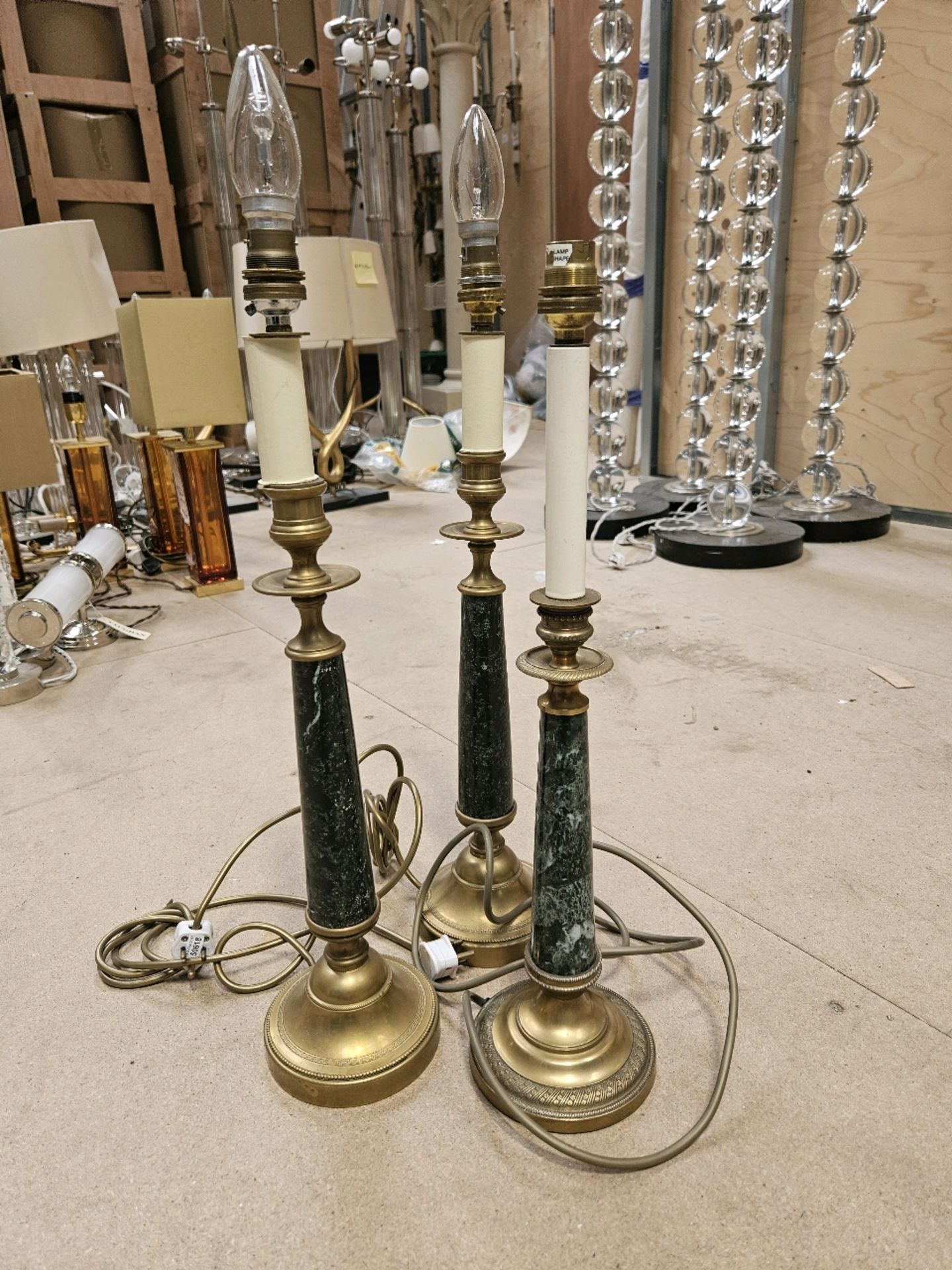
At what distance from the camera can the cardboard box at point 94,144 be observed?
3094 mm

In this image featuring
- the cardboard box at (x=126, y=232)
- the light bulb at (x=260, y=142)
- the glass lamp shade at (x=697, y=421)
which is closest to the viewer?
the light bulb at (x=260, y=142)

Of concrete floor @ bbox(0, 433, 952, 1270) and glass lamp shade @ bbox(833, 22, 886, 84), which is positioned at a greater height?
glass lamp shade @ bbox(833, 22, 886, 84)

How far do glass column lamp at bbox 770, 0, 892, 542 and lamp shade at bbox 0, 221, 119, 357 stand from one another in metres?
1.65

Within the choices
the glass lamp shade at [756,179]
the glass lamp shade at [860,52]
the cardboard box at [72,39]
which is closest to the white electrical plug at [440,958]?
the glass lamp shade at [756,179]

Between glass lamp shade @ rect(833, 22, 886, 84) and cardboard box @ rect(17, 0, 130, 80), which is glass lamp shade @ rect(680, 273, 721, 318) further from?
cardboard box @ rect(17, 0, 130, 80)

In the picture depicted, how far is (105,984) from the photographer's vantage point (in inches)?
29.9

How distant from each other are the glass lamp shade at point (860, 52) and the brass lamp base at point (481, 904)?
1848 mm

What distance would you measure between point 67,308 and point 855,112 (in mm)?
1766

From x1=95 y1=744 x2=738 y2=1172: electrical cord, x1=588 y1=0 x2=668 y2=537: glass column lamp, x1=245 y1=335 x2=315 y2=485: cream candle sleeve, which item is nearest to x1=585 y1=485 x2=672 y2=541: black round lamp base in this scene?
x1=588 y1=0 x2=668 y2=537: glass column lamp

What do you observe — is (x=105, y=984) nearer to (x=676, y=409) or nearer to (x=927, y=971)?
(x=927, y=971)

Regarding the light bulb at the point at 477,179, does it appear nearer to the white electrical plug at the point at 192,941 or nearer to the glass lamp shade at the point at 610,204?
the white electrical plug at the point at 192,941

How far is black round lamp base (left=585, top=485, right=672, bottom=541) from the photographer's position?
2184 millimetres

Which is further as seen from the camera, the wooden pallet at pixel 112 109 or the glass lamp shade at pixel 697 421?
the wooden pallet at pixel 112 109

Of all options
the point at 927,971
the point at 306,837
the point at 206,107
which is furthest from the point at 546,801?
the point at 206,107
